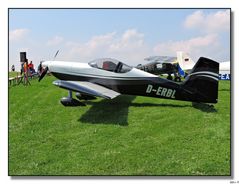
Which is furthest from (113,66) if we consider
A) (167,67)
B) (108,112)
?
(167,67)

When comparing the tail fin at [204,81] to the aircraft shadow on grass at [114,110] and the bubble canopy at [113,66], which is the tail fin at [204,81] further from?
the bubble canopy at [113,66]

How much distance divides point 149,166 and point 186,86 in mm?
4013

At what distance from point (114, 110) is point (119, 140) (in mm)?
2443

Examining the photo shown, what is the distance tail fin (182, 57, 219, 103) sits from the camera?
7852 millimetres

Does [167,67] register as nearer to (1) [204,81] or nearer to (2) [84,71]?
(2) [84,71]

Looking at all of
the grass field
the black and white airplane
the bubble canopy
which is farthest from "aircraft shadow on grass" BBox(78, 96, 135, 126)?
the bubble canopy

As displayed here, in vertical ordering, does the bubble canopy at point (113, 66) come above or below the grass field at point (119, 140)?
above

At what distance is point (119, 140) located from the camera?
582 centimetres

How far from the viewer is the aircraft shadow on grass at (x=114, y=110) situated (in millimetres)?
7094

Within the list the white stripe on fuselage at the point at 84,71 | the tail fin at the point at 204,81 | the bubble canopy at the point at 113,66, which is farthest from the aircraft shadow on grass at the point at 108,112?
the tail fin at the point at 204,81

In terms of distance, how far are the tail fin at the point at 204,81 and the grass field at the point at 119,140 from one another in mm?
349

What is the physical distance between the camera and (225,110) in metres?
7.87

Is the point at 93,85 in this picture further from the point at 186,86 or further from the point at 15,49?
the point at 15,49
